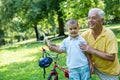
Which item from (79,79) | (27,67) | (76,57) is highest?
(76,57)

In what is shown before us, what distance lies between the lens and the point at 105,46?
18.2 ft

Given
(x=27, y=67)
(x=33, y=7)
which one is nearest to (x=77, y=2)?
(x=27, y=67)

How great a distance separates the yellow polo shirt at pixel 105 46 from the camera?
5492 mm

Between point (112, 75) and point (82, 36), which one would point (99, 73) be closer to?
point (112, 75)

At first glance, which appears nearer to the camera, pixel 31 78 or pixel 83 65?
pixel 83 65

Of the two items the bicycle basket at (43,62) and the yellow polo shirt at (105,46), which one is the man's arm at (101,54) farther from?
the bicycle basket at (43,62)

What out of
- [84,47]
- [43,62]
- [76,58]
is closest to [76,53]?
[76,58]

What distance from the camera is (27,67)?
13.3 m

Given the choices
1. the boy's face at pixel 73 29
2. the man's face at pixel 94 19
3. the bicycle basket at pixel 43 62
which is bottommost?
the bicycle basket at pixel 43 62

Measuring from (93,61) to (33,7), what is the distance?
24396 millimetres

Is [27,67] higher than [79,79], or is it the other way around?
[79,79]

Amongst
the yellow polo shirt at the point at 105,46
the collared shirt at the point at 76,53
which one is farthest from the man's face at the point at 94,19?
the collared shirt at the point at 76,53

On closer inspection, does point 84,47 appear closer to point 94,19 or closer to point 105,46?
point 105,46

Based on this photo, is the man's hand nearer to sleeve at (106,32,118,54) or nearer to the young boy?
the young boy
